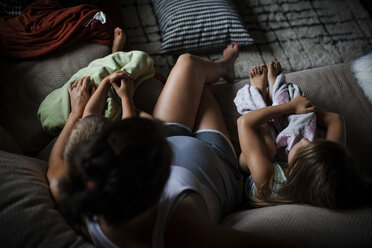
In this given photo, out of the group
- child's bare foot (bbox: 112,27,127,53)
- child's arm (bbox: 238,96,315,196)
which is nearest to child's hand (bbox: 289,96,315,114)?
child's arm (bbox: 238,96,315,196)

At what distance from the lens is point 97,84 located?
3.20ft

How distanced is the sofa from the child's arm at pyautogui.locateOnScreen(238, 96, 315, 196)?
0.35 feet

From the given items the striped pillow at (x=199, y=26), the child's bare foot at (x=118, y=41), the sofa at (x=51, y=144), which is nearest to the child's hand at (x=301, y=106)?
the sofa at (x=51, y=144)

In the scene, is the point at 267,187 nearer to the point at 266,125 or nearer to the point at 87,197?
the point at 266,125

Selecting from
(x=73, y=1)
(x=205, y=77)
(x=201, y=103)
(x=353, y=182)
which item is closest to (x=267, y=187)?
(x=353, y=182)

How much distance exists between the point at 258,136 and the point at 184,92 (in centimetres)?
30

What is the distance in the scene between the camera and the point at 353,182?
0.68 m

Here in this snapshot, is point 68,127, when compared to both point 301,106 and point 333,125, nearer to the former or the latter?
point 301,106

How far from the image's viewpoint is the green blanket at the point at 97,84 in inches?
36.6

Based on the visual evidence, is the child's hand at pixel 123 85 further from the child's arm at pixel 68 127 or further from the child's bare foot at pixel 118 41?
the child's bare foot at pixel 118 41

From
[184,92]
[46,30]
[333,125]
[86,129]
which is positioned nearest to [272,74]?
[333,125]

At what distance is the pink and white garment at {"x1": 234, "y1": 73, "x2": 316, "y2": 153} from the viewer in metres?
0.92

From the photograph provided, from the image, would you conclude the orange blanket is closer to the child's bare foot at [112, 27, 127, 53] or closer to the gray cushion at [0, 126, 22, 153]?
the child's bare foot at [112, 27, 127, 53]

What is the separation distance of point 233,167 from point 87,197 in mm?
571
